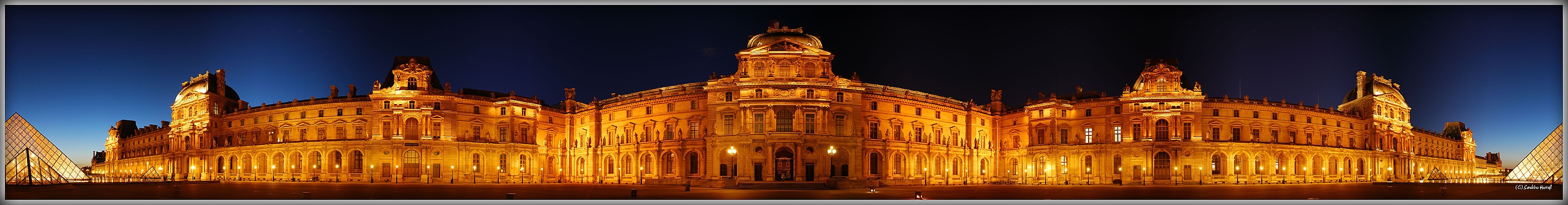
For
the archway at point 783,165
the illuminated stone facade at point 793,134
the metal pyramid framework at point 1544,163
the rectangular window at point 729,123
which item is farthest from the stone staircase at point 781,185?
the metal pyramid framework at point 1544,163

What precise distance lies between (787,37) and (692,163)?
A: 10302 mm

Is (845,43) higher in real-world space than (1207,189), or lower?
higher

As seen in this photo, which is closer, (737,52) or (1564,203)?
(1564,203)

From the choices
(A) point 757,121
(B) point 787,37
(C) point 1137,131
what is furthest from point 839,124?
(C) point 1137,131

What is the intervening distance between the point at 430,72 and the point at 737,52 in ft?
74.8

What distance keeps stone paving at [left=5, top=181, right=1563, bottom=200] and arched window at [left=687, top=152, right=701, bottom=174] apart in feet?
27.4

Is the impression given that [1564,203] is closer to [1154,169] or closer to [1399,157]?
[1154,169]

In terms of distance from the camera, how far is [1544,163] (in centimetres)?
7450

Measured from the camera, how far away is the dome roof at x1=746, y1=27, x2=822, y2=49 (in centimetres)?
7656

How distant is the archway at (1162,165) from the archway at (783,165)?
24.3 meters

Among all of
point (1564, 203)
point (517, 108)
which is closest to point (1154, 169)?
point (1564, 203)

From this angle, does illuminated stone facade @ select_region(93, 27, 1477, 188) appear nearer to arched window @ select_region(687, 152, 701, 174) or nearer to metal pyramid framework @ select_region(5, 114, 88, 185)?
arched window @ select_region(687, 152, 701, 174)

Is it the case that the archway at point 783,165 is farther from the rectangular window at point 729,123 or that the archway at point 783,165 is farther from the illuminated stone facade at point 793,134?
the rectangular window at point 729,123

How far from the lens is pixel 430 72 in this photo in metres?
86.9
